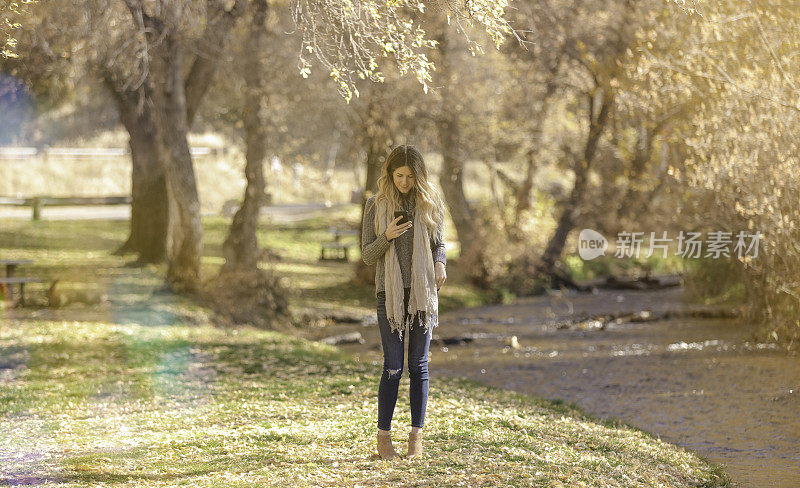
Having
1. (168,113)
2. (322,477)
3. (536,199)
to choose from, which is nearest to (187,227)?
(168,113)

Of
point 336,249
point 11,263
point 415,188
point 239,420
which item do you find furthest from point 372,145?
point 415,188

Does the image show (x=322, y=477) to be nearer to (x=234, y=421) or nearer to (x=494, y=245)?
(x=234, y=421)

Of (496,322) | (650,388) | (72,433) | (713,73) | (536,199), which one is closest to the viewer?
(72,433)

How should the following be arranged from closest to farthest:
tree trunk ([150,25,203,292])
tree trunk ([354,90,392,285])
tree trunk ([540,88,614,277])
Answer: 1. tree trunk ([150,25,203,292])
2. tree trunk ([354,90,392,285])
3. tree trunk ([540,88,614,277])

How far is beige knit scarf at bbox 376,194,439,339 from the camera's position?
689 centimetres

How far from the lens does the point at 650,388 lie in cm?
1286

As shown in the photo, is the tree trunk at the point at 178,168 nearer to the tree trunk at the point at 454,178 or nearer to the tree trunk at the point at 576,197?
the tree trunk at the point at 454,178

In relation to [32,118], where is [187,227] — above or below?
below

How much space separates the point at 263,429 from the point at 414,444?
6.84 ft

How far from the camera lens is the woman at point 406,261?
693 centimetres

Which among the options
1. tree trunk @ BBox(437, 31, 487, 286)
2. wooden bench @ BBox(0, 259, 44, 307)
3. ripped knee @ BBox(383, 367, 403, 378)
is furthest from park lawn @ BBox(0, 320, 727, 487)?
tree trunk @ BBox(437, 31, 487, 286)

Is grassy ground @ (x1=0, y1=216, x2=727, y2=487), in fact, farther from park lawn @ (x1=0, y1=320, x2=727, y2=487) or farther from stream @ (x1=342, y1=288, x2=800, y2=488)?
stream @ (x1=342, y1=288, x2=800, y2=488)

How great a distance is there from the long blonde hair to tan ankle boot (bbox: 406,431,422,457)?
146cm

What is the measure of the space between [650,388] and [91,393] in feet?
22.3
